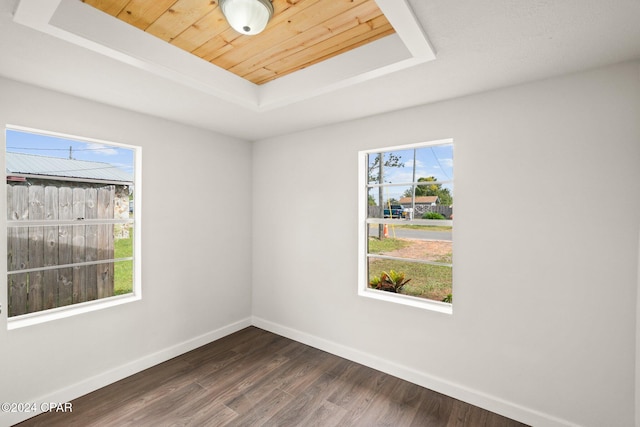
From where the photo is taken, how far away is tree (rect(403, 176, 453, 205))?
2574mm

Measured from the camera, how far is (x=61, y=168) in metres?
2.44

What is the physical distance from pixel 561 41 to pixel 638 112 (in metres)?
0.72

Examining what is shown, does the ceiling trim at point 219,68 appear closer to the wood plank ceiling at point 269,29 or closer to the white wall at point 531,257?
the wood plank ceiling at point 269,29

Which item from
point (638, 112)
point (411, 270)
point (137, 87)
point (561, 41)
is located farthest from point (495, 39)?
point (137, 87)

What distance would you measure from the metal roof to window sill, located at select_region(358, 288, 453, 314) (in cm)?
255

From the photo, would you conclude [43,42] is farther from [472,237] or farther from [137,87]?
[472,237]

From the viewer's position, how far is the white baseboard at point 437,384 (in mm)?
2066

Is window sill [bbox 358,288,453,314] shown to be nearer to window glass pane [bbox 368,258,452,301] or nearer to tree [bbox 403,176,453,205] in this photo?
window glass pane [bbox 368,258,452,301]

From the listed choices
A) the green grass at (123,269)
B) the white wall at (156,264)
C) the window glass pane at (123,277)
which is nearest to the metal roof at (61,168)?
the white wall at (156,264)

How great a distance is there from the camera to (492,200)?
2.25 m

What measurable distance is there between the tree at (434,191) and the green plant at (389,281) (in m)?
0.81

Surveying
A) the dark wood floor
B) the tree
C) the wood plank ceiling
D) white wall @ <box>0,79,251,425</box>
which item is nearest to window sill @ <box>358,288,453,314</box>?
the dark wood floor

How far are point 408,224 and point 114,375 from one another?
2.92 m

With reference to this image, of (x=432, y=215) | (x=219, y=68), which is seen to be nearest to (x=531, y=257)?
(x=432, y=215)
